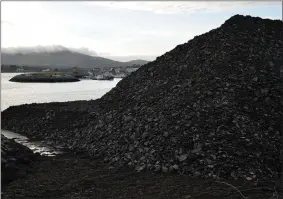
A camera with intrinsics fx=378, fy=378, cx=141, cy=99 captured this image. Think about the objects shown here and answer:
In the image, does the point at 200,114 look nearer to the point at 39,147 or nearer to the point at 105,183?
the point at 105,183

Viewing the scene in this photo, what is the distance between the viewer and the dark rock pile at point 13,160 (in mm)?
13906

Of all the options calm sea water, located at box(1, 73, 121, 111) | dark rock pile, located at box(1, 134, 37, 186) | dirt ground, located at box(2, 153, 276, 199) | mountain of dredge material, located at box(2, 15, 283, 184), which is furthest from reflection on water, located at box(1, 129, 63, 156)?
calm sea water, located at box(1, 73, 121, 111)

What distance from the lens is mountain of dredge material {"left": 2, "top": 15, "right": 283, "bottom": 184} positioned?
13750 mm

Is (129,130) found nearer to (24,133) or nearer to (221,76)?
(221,76)

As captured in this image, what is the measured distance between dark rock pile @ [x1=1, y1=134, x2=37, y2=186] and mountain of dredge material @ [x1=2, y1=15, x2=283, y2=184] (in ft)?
8.85

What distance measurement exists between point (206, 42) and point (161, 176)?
11625mm

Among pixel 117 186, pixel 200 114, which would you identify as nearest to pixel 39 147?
pixel 117 186

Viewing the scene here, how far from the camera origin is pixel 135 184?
12492 mm

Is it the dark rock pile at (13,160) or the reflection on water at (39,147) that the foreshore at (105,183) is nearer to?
the dark rock pile at (13,160)

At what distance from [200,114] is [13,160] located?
7.99 m

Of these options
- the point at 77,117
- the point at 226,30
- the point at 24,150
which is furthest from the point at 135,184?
the point at 226,30

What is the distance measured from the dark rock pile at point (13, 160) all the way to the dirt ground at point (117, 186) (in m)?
0.39

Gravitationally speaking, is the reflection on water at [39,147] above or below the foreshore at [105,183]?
below

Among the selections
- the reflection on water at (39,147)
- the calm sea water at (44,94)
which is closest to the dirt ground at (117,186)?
→ the reflection on water at (39,147)
